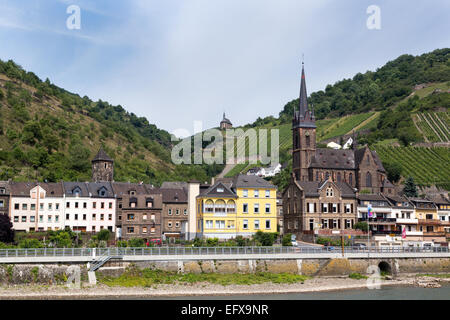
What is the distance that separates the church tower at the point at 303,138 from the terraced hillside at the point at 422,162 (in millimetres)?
29036

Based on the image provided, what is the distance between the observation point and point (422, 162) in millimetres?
128625

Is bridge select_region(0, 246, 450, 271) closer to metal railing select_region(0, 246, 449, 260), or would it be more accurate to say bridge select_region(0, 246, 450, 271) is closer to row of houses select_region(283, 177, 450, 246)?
metal railing select_region(0, 246, 449, 260)

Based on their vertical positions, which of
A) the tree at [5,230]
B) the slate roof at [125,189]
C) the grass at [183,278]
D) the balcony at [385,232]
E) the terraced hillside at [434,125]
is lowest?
the grass at [183,278]

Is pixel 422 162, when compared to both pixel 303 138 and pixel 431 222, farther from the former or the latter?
pixel 431 222

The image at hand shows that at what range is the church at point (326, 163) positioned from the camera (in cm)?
10256

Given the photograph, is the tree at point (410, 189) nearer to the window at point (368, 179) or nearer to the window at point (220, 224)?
the window at point (368, 179)

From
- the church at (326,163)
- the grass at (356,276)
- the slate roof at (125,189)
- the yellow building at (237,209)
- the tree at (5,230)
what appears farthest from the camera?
the church at (326,163)

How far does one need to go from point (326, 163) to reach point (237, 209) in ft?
122

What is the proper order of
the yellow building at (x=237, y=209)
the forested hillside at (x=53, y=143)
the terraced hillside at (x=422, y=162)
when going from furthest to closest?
the terraced hillside at (x=422, y=162)
the forested hillside at (x=53, y=143)
the yellow building at (x=237, y=209)

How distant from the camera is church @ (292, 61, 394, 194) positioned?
10256cm

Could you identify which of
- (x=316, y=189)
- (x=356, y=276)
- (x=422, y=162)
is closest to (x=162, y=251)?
(x=356, y=276)

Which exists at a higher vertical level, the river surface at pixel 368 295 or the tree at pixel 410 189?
the tree at pixel 410 189

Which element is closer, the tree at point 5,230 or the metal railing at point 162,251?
the metal railing at point 162,251

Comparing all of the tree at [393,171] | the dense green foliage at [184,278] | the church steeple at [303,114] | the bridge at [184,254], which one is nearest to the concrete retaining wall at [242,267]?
the bridge at [184,254]
